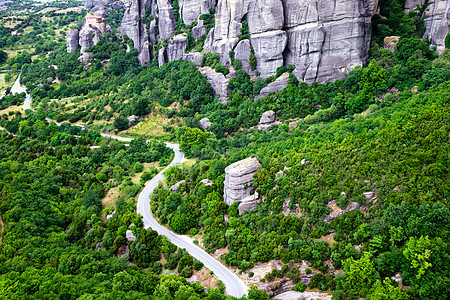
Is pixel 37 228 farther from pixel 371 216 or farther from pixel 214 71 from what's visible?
pixel 214 71

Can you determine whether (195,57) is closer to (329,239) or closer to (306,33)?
(306,33)

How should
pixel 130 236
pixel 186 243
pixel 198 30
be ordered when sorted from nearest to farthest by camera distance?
pixel 186 243
pixel 130 236
pixel 198 30

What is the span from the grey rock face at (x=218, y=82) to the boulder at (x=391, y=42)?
31.1 metres

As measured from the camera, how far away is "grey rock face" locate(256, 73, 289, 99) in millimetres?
62612

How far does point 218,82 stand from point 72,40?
56.5 meters

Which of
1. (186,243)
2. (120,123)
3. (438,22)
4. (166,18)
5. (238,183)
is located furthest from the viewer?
(166,18)

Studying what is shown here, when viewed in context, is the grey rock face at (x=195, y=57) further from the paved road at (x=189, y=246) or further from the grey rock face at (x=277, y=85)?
the paved road at (x=189, y=246)

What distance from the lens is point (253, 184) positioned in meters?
41.1

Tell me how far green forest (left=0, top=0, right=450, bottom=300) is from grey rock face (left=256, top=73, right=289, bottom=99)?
1.46 meters

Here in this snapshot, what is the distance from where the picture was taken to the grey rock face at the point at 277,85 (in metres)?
62.6

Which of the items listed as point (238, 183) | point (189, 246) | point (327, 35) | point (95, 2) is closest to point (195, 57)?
point (327, 35)

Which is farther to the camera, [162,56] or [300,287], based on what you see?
[162,56]

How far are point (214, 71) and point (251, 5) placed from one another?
1572cm

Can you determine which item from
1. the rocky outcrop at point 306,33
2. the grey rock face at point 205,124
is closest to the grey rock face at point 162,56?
the rocky outcrop at point 306,33
